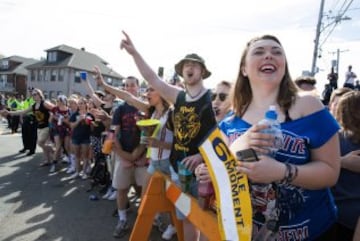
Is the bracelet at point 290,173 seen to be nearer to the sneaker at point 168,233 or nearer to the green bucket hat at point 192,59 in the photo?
the green bucket hat at point 192,59

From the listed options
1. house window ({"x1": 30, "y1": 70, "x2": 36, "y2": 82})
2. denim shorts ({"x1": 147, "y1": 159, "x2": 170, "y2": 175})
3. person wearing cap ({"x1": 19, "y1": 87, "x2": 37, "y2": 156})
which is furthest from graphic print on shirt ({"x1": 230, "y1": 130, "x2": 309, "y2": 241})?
house window ({"x1": 30, "y1": 70, "x2": 36, "y2": 82})

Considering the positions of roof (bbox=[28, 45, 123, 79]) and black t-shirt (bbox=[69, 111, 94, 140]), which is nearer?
black t-shirt (bbox=[69, 111, 94, 140])

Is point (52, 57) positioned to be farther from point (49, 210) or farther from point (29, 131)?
point (49, 210)

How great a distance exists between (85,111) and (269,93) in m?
7.30

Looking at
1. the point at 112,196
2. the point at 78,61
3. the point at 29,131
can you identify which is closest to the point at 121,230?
the point at 112,196

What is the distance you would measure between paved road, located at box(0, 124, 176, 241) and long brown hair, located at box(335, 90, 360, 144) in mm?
3017

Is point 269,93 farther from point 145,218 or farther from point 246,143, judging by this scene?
point 145,218

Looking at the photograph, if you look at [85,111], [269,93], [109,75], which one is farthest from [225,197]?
[109,75]

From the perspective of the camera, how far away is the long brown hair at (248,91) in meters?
1.76

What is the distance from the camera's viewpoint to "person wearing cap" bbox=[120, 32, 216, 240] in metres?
3.31

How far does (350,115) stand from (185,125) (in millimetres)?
1483

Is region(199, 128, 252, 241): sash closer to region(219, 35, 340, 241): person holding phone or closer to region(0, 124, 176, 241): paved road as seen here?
region(219, 35, 340, 241): person holding phone

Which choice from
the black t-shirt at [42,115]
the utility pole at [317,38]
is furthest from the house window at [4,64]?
the black t-shirt at [42,115]

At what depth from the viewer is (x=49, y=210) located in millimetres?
5652
